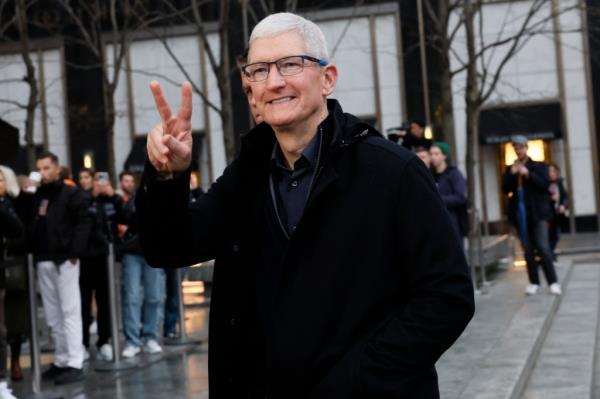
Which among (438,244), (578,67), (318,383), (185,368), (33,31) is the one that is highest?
(33,31)

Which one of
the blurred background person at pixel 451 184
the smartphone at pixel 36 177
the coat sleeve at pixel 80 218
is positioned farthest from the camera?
the blurred background person at pixel 451 184

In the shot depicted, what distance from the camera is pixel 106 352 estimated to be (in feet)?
36.4

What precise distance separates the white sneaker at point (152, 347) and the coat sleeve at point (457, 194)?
11.7ft

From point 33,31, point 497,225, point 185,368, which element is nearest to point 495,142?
point 497,225

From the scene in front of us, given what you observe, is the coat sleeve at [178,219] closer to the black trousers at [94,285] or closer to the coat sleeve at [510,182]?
the black trousers at [94,285]

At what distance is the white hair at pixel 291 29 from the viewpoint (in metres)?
3.22

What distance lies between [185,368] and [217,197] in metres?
6.79

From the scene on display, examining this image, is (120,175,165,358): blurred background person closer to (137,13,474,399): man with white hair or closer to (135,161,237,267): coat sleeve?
(135,161,237,267): coat sleeve

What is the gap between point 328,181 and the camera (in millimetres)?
3111

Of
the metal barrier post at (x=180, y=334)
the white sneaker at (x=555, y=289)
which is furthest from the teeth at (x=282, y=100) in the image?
the white sneaker at (x=555, y=289)

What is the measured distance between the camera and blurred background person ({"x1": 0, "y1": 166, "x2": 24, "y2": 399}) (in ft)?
29.2

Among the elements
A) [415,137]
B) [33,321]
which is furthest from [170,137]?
[415,137]

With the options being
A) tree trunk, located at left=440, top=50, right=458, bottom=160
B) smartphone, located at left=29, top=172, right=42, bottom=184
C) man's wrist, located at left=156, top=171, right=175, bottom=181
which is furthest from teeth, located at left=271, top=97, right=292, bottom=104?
tree trunk, located at left=440, top=50, right=458, bottom=160

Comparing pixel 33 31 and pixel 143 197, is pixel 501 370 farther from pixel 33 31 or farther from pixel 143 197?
pixel 33 31
